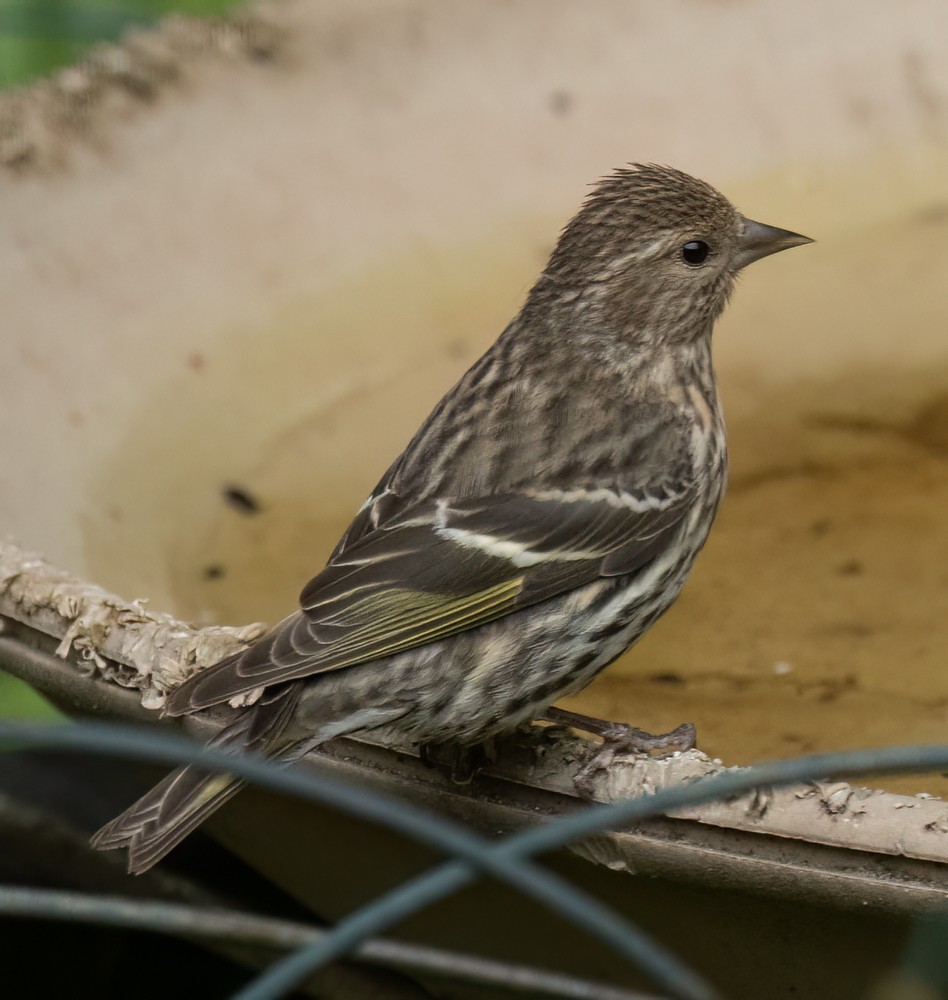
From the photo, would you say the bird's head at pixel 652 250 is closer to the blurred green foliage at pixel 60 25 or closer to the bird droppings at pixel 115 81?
the bird droppings at pixel 115 81

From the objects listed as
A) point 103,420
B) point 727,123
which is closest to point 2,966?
point 103,420

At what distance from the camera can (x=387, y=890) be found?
105 inches

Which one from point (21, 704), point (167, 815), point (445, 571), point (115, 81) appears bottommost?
point (21, 704)

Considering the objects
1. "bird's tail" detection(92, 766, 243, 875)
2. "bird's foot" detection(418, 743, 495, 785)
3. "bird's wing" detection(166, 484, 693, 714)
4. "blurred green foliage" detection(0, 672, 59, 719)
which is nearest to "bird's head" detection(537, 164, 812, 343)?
"bird's wing" detection(166, 484, 693, 714)

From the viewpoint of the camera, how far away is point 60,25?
3848mm

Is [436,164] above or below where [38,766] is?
above

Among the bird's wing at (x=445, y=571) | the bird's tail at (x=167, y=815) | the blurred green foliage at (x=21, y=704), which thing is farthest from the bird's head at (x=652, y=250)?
the blurred green foliage at (x=21, y=704)

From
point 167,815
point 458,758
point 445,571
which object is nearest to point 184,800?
point 167,815

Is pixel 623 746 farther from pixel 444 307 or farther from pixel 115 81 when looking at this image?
pixel 115 81

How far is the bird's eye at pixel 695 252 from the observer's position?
3047 millimetres

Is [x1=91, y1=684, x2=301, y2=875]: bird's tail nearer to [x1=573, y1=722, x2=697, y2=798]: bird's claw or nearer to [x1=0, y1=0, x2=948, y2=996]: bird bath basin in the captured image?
[x1=0, y1=0, x2=948, y2=996]: bird bath basin

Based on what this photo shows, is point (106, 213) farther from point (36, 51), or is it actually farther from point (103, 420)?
point (36, 51)

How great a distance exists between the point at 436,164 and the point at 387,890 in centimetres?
191

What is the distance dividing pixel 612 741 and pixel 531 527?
387 millimetres
